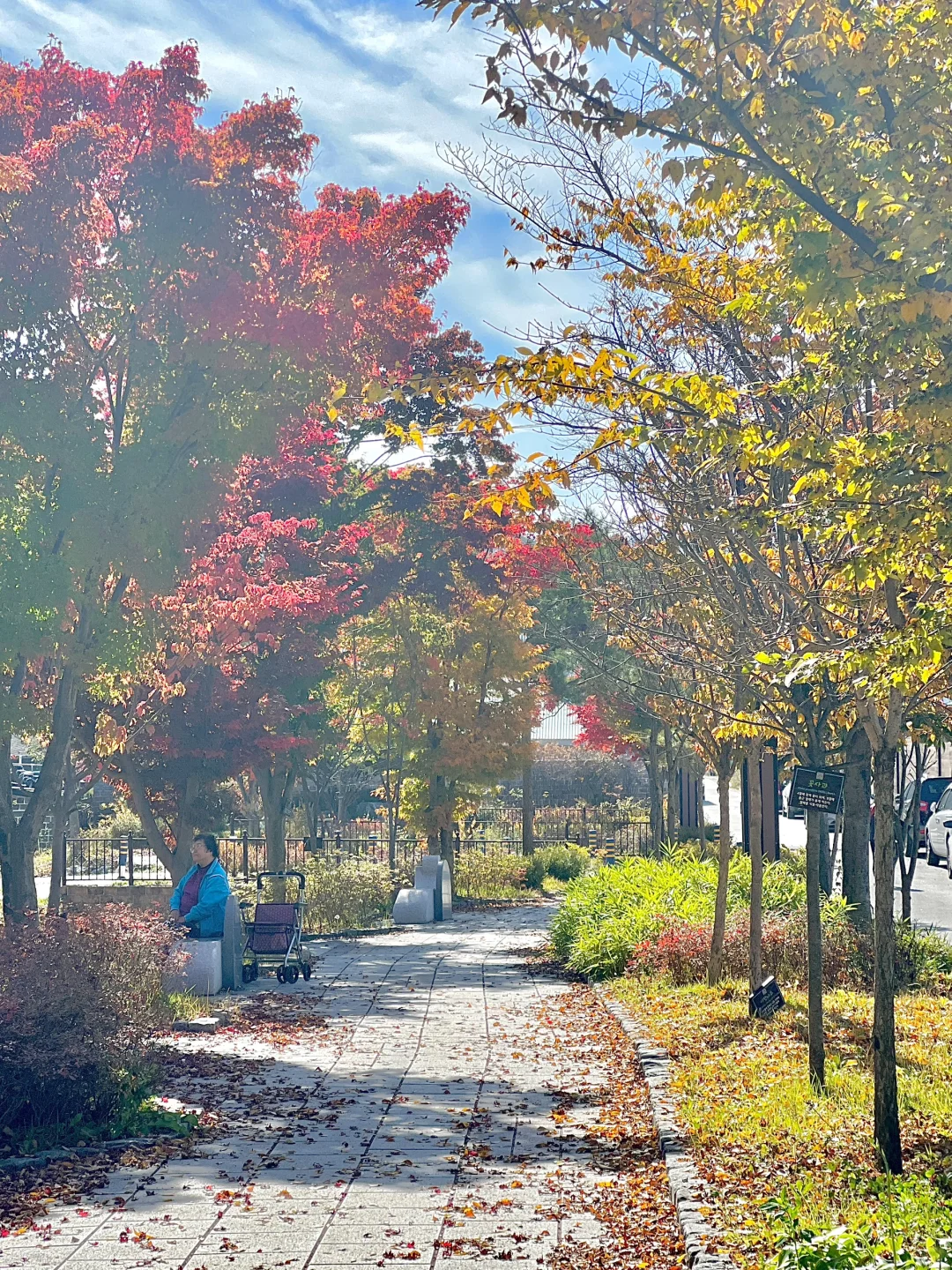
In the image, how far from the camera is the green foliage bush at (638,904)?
1337 centimetres

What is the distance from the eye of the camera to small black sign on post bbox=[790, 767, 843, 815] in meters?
7.47

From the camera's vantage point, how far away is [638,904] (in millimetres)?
14719

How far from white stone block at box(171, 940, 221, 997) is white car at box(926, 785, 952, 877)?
1884 centimetres

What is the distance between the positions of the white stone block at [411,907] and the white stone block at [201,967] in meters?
7.89

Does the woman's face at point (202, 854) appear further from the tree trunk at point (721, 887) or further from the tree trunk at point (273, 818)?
the tree trunk at point (273, 818)

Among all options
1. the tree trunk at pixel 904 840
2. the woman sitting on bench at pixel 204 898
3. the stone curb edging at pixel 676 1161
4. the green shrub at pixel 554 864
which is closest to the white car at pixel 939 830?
the green shrub at pixel 554 864

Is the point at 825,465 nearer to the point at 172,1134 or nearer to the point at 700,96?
the point at 700,96

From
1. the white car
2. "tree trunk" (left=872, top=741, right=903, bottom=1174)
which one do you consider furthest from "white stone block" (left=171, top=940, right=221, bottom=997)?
the white car

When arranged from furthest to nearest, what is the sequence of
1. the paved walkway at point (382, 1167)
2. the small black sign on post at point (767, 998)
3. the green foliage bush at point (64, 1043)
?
1. the small black sign on post at point (767, 998)
2. the green foliage bush at point (64, 1043)
3. the paved walkway at point (382, 1167)

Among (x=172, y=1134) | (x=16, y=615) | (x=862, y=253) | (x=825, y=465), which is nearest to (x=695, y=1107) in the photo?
(x=172, y=1134)

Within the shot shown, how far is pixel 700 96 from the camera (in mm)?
4453

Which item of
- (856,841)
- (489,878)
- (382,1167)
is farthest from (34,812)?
(489,878)

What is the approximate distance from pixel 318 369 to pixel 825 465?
6999 millimetres

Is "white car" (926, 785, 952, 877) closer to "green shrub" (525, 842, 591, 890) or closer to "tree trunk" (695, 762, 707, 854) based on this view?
"tree trunk" (695, 762, 707, 854)
